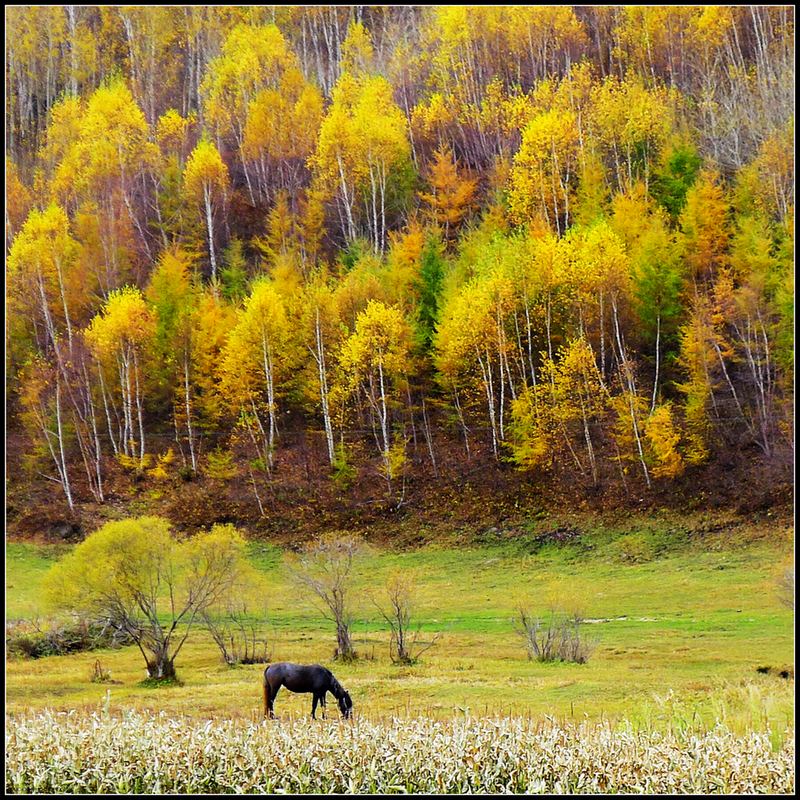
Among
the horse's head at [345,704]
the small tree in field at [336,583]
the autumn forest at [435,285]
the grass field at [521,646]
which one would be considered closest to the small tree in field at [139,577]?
the grass field at [521,646]

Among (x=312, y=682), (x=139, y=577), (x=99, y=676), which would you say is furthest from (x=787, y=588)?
(x=99, y=676)

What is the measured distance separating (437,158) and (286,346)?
92.5ft

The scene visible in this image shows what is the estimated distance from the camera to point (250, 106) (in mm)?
93812

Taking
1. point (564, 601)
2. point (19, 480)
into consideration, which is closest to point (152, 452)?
point (19, 480)

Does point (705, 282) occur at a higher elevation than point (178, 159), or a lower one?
lower

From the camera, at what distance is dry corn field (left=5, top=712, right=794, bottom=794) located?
12.0 m

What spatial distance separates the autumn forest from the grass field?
5625 mm

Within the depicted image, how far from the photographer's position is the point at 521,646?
32625 mm

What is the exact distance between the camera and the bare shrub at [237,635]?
33125mm

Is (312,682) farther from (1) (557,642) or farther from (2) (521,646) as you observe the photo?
(2) (521,646)

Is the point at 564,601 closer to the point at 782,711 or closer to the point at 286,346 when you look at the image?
the point at 782,711

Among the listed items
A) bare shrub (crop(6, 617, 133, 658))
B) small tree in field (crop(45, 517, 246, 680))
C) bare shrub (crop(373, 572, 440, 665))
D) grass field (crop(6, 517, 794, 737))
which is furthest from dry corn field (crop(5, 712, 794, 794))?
bare shrub (crop(6, 617, 133, 658))

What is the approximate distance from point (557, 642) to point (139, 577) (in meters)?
15.2

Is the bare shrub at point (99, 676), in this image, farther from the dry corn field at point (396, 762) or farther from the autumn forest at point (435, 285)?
the autumn forest at point (435, 285)
